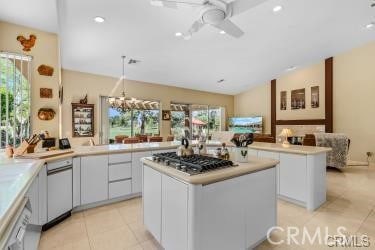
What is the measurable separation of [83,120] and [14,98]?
123 inches

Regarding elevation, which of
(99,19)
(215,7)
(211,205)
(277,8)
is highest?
(277,8)

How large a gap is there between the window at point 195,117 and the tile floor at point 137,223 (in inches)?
182

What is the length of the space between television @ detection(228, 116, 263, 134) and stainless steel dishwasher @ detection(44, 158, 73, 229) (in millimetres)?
7223

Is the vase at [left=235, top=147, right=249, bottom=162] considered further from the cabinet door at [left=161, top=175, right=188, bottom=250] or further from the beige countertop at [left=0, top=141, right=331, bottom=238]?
the cabinet door at [left=161, top=175, right=188, bottom=250]

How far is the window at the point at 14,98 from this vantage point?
9.67 feet

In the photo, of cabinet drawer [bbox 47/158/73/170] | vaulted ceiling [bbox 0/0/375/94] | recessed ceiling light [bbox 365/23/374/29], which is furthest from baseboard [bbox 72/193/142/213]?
recessed ceiling light [bbox 365/23/374/29]

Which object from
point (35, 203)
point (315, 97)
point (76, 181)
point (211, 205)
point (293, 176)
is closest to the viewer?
point (211, 205)

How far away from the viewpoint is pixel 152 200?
205 centimetres

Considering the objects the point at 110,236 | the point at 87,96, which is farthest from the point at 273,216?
the point at 87,96

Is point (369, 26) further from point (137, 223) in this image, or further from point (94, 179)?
point (94, 179)

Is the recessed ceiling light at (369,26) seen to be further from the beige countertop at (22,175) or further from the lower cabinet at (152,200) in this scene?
the lower cabinet at (152,200)

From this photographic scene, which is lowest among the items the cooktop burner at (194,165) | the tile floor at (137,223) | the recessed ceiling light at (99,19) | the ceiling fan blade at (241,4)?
the tile floor at (137,223)

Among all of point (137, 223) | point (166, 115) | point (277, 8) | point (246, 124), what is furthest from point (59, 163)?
point (246, 124)

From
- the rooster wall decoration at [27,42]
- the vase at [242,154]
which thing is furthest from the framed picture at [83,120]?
the vase at [242,154]
